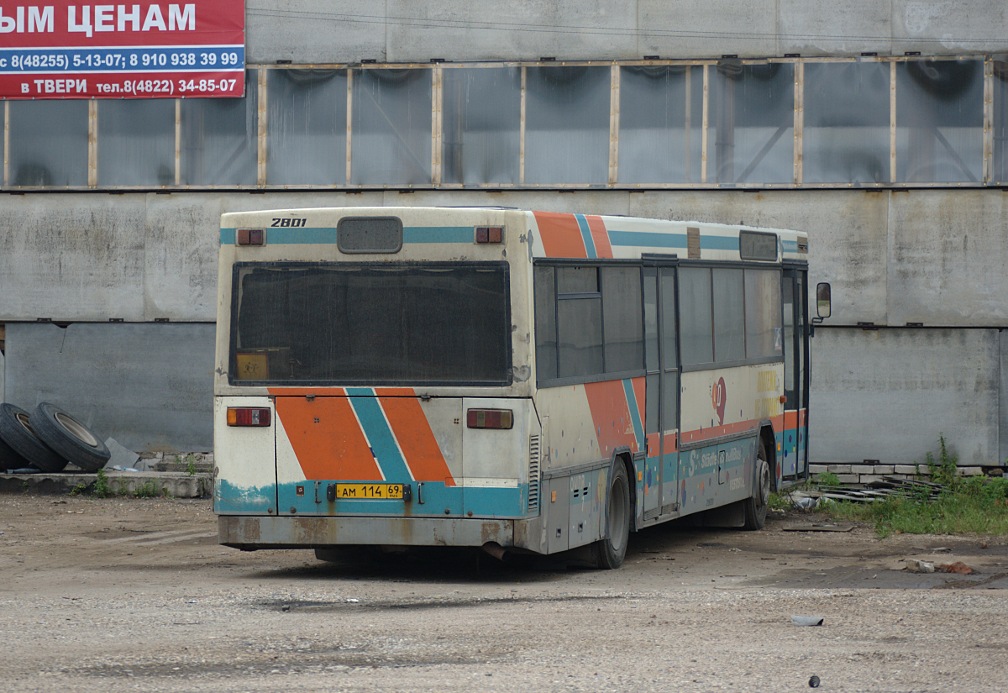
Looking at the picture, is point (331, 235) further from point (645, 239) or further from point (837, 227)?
point (837, 227)

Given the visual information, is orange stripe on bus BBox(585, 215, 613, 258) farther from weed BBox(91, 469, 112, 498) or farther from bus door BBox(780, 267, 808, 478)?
weed BBox(91, 469, 112, 498)

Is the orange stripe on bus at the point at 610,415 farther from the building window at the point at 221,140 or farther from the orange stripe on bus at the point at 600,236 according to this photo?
the building window at the point at 221,140

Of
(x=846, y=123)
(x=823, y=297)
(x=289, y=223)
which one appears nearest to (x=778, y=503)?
(x=823, y=297)

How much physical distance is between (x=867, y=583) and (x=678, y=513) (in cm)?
262

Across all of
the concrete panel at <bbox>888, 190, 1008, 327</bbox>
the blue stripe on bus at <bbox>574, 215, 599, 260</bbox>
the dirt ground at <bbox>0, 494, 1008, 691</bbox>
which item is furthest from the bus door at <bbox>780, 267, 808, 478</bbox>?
the blue stripe on bus at <bbox>574, 215, 599, 260</bbox>

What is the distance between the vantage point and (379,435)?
515 inches

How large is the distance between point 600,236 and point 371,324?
7.38 ft

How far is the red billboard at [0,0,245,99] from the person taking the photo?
24.7 meters

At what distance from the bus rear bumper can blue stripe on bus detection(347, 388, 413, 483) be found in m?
0.36

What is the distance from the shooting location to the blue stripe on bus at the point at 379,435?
13062 mm

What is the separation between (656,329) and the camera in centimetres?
1530

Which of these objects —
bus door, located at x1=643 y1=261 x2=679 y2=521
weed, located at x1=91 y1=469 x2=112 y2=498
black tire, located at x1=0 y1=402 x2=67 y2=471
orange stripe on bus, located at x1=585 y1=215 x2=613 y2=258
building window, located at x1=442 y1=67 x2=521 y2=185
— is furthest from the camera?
building window, located at x1=442 y1=67 x2=521 y2=185

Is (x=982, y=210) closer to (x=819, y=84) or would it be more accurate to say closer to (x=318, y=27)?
(x=819, y=84)

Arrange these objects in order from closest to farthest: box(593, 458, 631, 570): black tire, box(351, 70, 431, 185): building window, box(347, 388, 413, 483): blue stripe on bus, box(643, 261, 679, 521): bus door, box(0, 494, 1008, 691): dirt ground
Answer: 1. box(0, 494, 1008, 691): dirt ground
2. box(347, 388, 413, 483): blue stripe on bus
3. box(593, 458, 631, 570): black tire
4. box(643, 261, 679, 521): bus door
5. box(351, 70, 431, 185): building window
